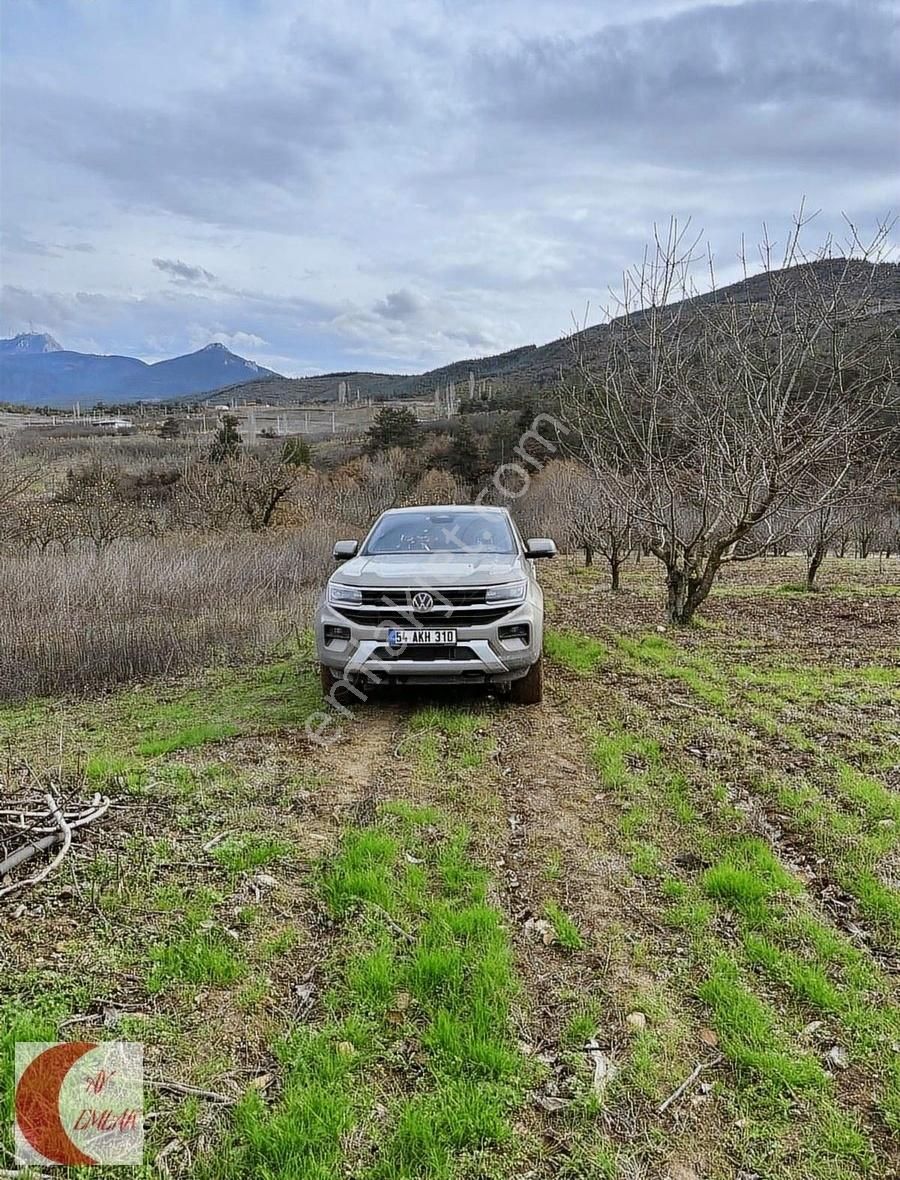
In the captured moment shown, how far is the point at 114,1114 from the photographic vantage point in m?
2.12

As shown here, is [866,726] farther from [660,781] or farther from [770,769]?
[660,781]

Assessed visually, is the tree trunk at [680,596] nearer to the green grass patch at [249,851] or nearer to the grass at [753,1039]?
the green grass patch at [249,851]

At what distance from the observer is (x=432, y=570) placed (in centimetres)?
599

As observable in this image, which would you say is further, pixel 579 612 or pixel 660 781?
pixel 579 612

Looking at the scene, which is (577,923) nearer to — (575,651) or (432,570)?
(432,570)

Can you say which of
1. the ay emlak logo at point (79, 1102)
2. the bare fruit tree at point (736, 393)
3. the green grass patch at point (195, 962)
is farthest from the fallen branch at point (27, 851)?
the bare fruit tree at point (736, 393)

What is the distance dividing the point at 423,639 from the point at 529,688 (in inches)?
48.2

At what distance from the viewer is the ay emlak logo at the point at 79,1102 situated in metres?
2.00

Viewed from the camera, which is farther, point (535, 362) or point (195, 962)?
point (535, 362)

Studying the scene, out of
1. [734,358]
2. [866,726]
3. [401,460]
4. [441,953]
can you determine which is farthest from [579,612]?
[401,460]

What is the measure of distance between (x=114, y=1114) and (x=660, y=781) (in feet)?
11.5

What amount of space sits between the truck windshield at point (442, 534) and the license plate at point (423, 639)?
1418 mm

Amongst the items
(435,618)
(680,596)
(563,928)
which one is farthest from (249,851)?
(680,596)

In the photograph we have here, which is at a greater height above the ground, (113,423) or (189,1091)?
(113,423)
